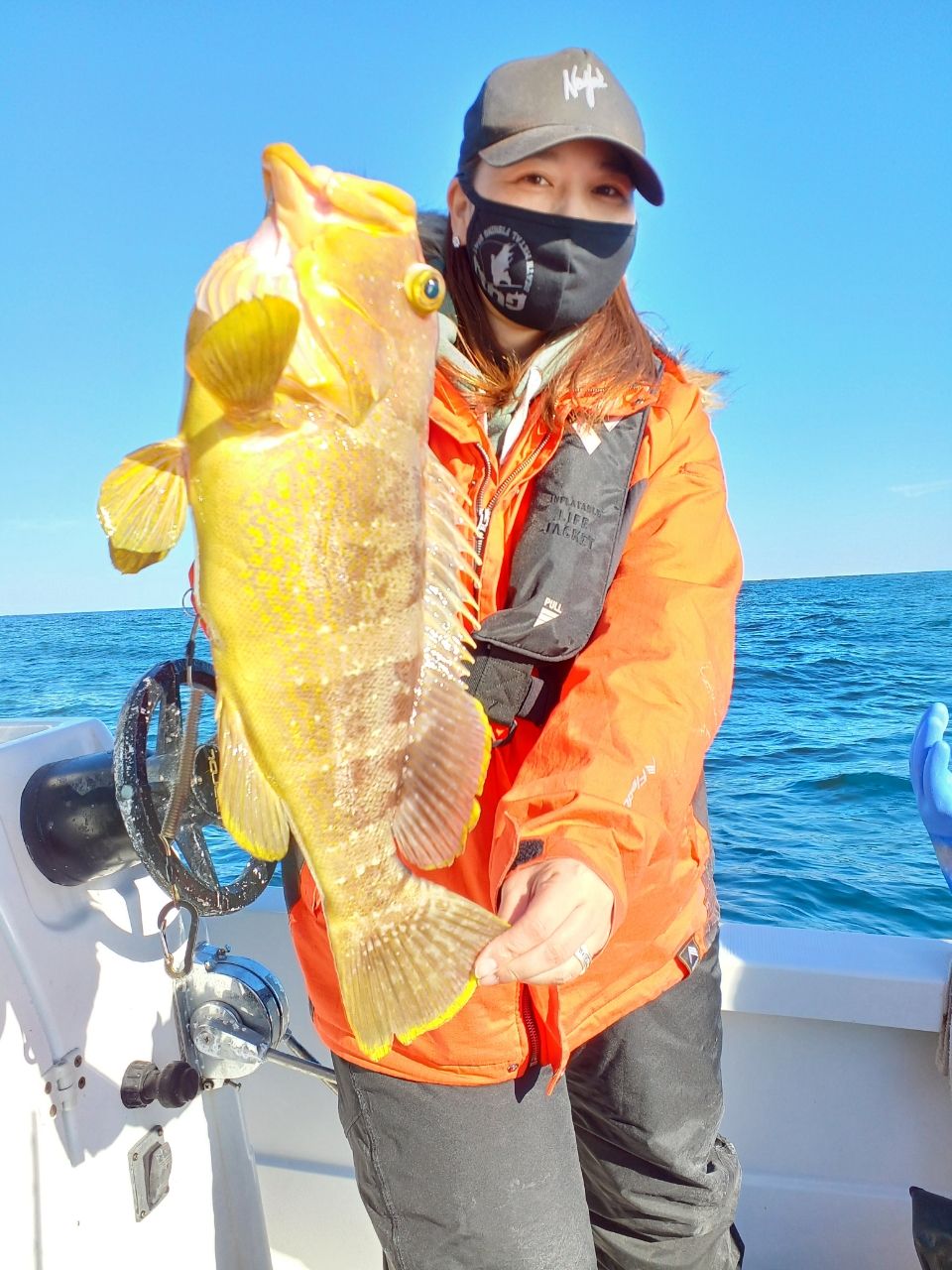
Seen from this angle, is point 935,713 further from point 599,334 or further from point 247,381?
point 247,381

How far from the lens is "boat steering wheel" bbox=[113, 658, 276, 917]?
1.85m

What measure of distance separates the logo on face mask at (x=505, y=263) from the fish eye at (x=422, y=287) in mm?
619

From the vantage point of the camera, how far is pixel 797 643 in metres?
25.5

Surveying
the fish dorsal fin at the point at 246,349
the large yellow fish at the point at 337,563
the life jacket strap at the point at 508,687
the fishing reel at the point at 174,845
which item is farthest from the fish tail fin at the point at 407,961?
the fish dorsal fin at the point at 246,349

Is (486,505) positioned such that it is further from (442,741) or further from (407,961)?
(407,961)

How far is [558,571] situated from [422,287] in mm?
734

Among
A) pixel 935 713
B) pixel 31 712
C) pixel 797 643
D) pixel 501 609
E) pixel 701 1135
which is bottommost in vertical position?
pixel 797 643

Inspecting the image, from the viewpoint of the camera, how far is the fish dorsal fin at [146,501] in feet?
4.12

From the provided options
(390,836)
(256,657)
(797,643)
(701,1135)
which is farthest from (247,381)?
(797,643)

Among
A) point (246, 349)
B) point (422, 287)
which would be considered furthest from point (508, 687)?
point (246, 349)

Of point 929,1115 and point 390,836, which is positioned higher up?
point 390,836

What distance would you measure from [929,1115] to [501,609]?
2492 millimetres

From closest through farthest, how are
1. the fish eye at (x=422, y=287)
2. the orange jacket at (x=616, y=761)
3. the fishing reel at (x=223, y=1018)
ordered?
the fish eye at (x=422, y=287), the orange jacket at (x=616, y=761), the fishing reel at (x=223, y=1018)

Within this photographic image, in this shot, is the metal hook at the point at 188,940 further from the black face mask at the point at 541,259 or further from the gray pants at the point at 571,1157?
the black face mask at the point at 541,259
